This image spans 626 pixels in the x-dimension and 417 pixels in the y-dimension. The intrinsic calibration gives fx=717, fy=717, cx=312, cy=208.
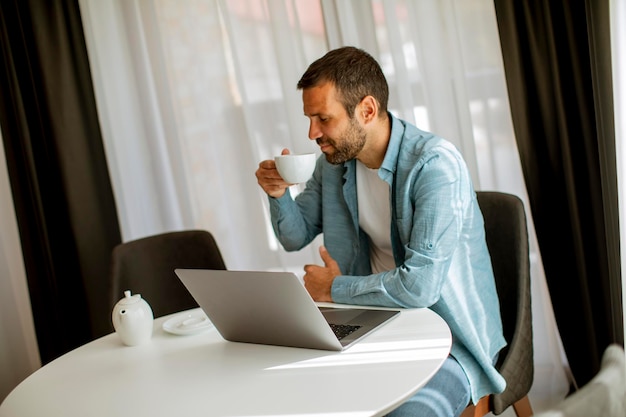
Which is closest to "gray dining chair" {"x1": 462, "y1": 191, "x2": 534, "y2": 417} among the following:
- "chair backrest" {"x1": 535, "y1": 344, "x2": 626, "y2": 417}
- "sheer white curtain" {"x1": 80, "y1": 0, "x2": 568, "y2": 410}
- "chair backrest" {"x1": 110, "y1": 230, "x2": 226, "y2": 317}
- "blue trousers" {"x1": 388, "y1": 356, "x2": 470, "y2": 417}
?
"blue trousers" {"x1": 388, "y1": 356, "x2": 470, "y2": 417}

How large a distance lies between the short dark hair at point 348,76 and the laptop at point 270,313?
24.3 inches

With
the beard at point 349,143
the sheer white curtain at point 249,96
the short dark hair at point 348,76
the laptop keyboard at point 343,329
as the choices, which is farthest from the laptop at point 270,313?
the sheer white curtain at point 249,96

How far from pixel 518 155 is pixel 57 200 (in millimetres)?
1957

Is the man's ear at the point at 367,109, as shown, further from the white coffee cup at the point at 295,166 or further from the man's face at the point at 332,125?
the white coffee cup at the point at 295,166

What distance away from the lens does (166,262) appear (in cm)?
255

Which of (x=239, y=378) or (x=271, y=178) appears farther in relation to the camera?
(x=271, y=178)

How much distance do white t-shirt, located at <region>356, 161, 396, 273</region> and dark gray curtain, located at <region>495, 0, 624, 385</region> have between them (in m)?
0.57

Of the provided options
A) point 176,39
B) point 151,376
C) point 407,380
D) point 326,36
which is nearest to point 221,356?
point 151,376

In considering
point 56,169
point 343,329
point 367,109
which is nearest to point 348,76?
point 367,109

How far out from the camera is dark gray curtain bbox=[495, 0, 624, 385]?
2.17m

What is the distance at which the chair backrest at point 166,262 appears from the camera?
2.50 m

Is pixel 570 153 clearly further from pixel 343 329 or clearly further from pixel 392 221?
pixel 343 329

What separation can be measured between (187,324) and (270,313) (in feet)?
1.21

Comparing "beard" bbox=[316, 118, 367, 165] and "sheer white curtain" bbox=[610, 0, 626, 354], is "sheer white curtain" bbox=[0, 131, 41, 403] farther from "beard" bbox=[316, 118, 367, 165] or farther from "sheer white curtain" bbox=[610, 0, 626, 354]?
"sheer white curtain" bbox=[610, 0, 626, 354]
